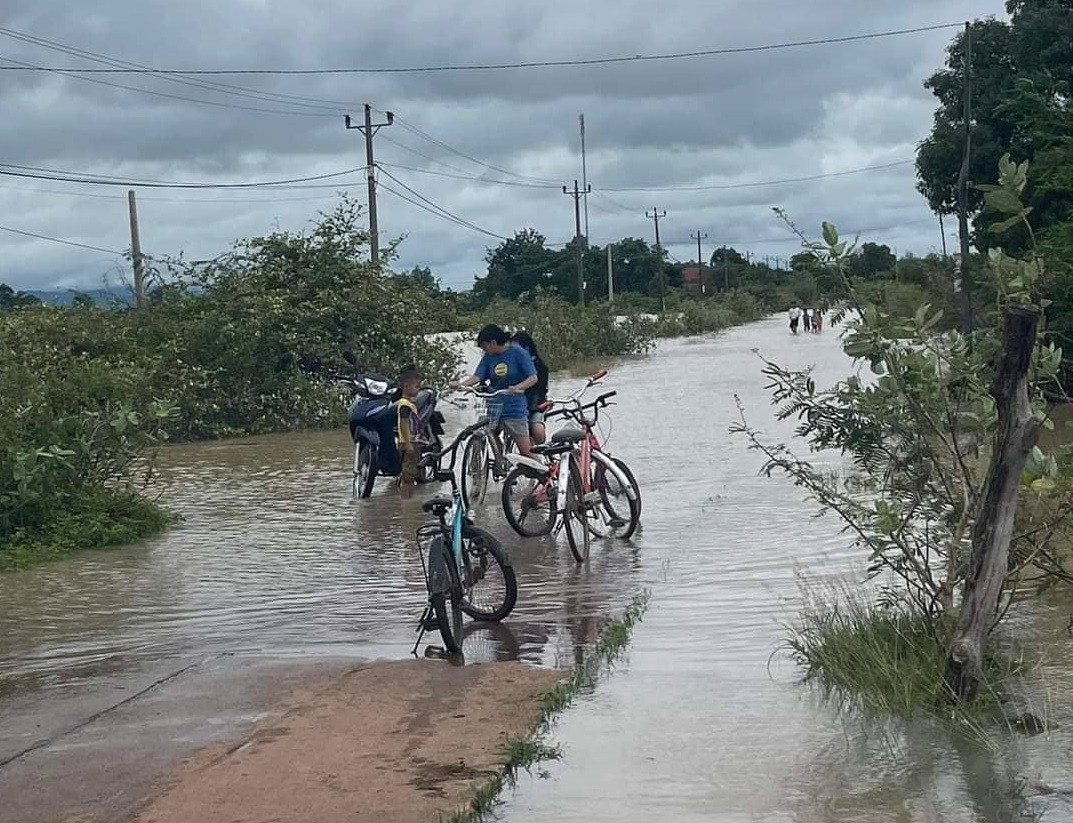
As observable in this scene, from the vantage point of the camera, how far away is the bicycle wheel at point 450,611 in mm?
8250

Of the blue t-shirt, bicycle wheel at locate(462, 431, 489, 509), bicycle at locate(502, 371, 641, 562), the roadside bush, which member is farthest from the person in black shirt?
the roadside bush

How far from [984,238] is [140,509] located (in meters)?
21.9

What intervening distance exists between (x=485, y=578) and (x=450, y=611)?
0.61 m

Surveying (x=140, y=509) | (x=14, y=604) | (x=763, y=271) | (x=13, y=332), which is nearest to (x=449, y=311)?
(x=13, y=332)

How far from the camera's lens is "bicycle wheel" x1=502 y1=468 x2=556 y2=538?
39.5 ft

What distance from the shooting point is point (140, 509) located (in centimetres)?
1380

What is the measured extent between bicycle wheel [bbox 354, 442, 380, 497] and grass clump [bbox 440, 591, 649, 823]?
651cm

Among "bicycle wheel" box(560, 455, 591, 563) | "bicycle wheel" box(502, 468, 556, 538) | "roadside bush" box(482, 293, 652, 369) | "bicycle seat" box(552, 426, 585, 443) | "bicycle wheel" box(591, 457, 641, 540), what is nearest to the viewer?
"bicycle wheel" box(560, 455, 591, 563)

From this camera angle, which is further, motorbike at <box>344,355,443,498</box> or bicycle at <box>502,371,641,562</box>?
motorbike at <box>344,355,443,498</box>

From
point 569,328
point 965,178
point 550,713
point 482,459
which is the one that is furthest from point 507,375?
point 569,328

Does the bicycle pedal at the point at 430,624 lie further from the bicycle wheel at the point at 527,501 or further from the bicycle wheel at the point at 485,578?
the bicycle wheel at the point at 527,501

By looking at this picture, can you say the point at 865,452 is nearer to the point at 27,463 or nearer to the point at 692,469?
the point at 27,463

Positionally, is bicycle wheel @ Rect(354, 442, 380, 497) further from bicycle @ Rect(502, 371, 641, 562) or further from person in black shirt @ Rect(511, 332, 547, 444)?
bicycle @ Rect(502, 371, 641, 562)

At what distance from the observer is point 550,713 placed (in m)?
6.85
